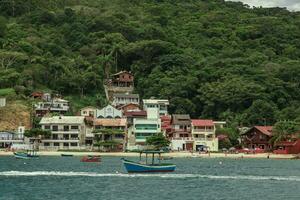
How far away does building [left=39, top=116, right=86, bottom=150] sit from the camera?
94.9m

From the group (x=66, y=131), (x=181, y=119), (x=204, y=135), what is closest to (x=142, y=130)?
(x=181, y=119)

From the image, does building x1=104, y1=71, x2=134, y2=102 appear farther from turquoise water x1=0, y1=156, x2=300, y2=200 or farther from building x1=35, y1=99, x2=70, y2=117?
turquoise water x1=0, y1=156, x2=300, y2=200

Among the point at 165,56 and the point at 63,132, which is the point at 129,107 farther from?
the point at 165,56

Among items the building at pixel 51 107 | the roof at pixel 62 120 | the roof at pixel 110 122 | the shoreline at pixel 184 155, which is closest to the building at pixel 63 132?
the roof at pixel 62 120

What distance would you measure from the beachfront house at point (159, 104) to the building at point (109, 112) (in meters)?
7.26

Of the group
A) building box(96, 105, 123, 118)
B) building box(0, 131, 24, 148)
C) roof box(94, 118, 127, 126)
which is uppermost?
building box(96, 105, 123, 118)

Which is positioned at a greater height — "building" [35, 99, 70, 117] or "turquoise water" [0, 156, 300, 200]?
"building" [35, 99, 70, 117]

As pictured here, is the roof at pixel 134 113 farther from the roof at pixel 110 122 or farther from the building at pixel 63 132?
the building at pixel 63 132

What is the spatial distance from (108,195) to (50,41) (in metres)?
92.0

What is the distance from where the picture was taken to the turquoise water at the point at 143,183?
42469 millimetres

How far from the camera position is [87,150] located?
9362 centimetres

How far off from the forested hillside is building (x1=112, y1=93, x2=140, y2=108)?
2475 mm

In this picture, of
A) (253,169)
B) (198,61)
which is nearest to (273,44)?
(198,61)

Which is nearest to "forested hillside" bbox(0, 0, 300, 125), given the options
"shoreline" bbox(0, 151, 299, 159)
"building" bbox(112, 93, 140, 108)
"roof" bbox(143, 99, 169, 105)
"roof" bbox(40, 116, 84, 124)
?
"roof" bbox(143, 99, 169, 105)
